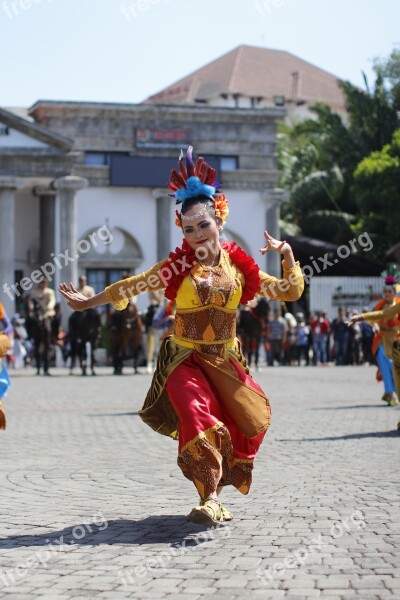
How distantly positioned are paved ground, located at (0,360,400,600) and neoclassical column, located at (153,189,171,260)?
3002 cm

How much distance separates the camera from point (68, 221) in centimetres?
4062

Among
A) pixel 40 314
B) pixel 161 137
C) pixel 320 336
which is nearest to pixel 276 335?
pixel 320 336

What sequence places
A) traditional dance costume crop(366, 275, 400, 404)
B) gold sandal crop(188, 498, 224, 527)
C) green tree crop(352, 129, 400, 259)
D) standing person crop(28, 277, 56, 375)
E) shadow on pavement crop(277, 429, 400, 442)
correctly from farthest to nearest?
1. green tree crop(352, 129, 400, 259)
2. standing person crop(28, 277, 56, 375)
3. traditional dance costume crop(366, 275, 400, 404)
4. shadow on pavement crop(277, 429, 400, 442)
5. gold sandal crop(188, 498, 224, 527)

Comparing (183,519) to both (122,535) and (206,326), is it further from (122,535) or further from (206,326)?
(206,326)

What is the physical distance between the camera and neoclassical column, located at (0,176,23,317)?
39.2 meters

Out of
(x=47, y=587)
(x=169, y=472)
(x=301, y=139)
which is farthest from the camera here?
(x=301, y=139)

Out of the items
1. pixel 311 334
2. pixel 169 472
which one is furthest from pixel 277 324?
pixel 169 472

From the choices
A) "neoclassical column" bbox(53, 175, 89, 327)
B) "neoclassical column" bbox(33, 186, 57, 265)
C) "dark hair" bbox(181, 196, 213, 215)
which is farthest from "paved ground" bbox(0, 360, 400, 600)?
"neoclassical column" bbox(33, 186, 57, 265)

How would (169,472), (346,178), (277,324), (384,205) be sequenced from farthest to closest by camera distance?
(346,178) → (384,205) → (277,324) → (169,472)

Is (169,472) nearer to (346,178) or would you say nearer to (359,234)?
(359,234)

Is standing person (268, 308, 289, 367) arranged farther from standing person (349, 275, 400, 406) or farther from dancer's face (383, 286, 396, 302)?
dancer's face (383, 286, 396, 302)

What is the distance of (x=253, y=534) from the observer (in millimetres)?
6637

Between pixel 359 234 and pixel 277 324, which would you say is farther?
pixel 359 234

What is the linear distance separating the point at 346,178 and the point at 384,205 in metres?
5.34
